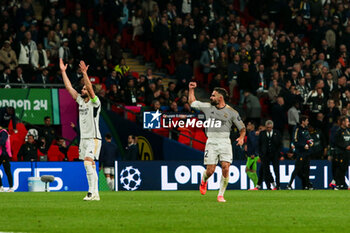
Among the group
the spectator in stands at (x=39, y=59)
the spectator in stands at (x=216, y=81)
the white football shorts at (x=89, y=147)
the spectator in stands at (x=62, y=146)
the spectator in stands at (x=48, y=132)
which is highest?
the spectator in stands at (x=39, y=59)

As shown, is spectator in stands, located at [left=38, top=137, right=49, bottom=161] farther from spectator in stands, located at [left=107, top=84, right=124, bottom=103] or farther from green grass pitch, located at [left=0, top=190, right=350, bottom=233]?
green grass pitch, located at [left=0, top=190, right=350, bottom=233]

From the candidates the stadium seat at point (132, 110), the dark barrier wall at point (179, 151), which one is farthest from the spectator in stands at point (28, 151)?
the dark barrier wall at point (179, 151)

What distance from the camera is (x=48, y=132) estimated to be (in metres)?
26.1

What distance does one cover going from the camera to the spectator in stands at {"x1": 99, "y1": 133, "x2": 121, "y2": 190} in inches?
1021

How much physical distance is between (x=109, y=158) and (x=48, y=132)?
2.14 metres

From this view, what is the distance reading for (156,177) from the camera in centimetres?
2564

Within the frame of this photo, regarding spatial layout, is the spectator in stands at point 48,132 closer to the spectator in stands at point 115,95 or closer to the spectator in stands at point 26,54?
the spectator in stands at point 26,54

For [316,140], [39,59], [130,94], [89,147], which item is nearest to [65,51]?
[39,59]

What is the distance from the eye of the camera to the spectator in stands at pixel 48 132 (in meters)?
26.1

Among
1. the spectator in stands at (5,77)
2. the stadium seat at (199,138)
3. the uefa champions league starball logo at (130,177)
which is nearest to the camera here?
the uefa champions league starball logo at (130,177)

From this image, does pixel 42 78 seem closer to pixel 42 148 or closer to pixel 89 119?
pixel 42 148

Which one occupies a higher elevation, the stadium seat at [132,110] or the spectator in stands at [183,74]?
the spectator in stands at [183,74]

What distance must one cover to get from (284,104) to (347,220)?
17986mm

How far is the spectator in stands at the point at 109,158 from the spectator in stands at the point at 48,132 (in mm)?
1687
